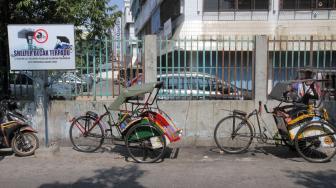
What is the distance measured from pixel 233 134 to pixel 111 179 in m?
2.88

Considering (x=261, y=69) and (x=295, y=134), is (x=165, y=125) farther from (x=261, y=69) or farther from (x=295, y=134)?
(x=261, y=69)

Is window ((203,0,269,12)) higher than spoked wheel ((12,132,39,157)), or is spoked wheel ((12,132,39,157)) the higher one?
window ((203,0,269,12))

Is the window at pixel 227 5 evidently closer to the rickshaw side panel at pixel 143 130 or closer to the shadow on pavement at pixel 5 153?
the rickshaw side panel at pixel 143 130

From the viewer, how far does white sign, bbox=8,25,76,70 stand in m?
7.90

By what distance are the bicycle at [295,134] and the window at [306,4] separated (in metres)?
13.6

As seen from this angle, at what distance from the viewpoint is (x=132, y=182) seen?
6.18m

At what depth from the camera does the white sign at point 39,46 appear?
7902 mm

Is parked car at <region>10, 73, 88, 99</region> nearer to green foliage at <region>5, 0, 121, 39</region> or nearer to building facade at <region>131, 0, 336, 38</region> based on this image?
green foliage at <region>5, 0, 121, 39</region>

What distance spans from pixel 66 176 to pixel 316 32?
17.4m

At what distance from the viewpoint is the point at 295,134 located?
744cm

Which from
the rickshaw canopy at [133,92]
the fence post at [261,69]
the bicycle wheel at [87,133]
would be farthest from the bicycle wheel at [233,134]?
the bicycle wheel at [87,133]

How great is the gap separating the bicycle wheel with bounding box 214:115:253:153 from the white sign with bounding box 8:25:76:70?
348cm

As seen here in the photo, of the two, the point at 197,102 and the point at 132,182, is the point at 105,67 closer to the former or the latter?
the point at 197,102

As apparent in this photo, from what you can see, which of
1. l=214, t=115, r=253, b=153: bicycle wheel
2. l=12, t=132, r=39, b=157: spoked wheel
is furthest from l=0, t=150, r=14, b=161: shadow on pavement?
l=214, t=115, r=253, b=153: bicycle wheel
